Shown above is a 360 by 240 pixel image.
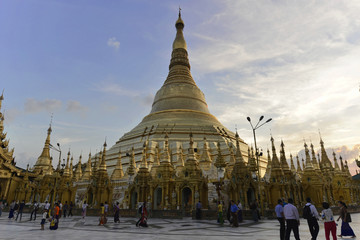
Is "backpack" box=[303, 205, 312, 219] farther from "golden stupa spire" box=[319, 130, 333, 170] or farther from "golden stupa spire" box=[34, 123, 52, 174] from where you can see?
"golden stupa spire" box=[34, 123, 52, 174]

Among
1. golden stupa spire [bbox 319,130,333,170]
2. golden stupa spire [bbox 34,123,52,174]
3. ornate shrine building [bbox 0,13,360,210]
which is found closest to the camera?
ornate shrine building [bbox 0,13,360,210]

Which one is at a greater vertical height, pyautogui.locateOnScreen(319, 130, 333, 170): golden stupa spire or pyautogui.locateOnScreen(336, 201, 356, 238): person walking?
pyautogui.locateOnScreen(319, 130, 333, 170): golden stupa spire

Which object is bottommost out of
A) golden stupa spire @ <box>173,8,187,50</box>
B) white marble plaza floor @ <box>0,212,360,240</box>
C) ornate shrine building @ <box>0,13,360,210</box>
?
white marble plaza floor @ <box>0,212,360,240</box>

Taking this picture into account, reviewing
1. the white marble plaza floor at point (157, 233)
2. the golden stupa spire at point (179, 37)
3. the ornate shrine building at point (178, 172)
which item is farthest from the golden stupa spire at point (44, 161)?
the white marble plaza floor at point (157, 233)

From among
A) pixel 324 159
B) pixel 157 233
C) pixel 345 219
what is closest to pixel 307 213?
pixel 345 219

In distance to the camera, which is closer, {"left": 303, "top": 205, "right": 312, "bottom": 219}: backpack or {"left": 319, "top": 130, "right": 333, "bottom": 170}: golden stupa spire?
{"left": 303, "top": 205, "right": 312, "bottom": 219}: backpack

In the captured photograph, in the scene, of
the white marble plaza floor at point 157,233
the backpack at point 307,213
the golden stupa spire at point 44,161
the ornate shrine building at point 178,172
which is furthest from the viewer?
the golden stupa spire at point 44,161

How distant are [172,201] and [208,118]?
1264 inches

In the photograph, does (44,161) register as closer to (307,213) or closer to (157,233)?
(157,233)

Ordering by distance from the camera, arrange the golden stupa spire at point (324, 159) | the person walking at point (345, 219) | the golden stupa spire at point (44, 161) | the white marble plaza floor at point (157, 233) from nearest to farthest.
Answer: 1. the person walking at point (345, 219)
2. the white marble plaza floor at point (157, 233)
3. the golden stupa spire at point (324, 159)
4. the golden stupa spire at point (44, 161)

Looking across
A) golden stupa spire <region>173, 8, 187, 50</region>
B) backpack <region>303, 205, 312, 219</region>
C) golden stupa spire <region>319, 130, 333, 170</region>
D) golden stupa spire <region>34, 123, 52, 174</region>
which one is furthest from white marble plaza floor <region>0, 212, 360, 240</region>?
golden stupa spire <region>173, 8, 187, 50</region>

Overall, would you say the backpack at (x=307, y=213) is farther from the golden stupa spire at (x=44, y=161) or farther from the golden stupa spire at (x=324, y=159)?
the golden stupa spire at (x=44, y=161)

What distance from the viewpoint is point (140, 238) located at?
9953 millimetres

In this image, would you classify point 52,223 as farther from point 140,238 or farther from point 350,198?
point 350,198
